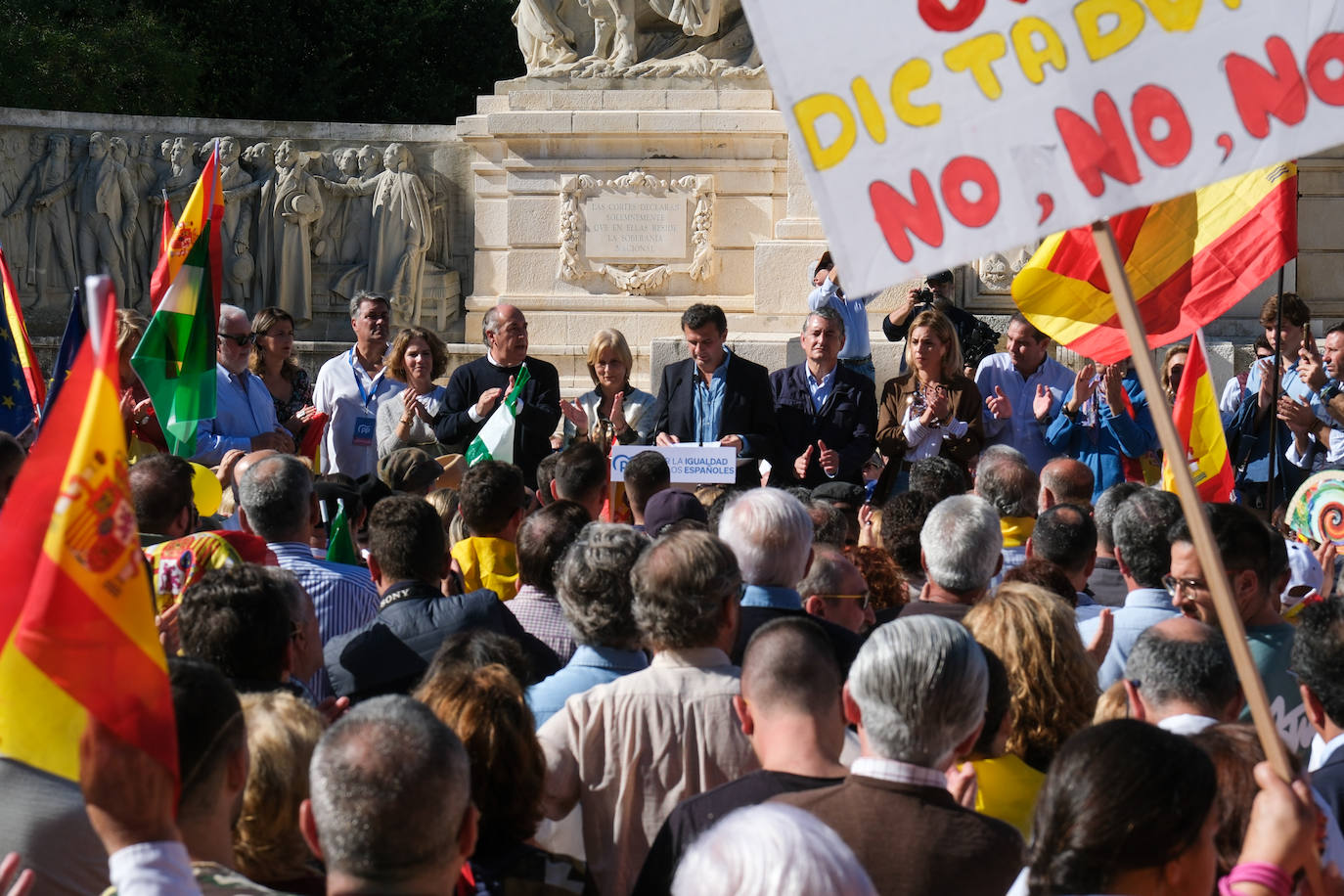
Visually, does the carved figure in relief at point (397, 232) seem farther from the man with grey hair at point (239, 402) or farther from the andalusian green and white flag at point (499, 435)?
the man with grey hair at point (239, 402)

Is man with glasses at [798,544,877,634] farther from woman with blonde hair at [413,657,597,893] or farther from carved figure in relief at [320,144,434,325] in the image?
carved figure in relief at [320,144,434,325]

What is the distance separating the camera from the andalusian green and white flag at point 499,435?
8586 millimetres

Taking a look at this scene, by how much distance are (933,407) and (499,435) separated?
214cm

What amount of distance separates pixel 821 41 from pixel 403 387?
6.12m

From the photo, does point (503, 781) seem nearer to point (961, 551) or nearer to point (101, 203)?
point (961, 551)

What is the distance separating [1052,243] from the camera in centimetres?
652

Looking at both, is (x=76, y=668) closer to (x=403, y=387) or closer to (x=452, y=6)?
(x=403, y=387)

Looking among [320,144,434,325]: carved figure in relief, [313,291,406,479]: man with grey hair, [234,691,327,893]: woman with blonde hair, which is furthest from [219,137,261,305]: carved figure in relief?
[234,691,327,893]: woman with blonde hair

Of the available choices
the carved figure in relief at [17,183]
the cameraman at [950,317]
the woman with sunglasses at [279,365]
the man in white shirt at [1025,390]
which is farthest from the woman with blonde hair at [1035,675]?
the carved figure in relief at [17,183]

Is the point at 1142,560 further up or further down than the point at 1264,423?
further down

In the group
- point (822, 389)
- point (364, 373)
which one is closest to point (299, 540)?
point (364, 373)

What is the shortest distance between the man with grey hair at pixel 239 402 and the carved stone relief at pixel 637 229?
649 centimetres

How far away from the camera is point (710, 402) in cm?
886

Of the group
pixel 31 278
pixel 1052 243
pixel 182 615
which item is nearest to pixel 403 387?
pixel 1052 243
